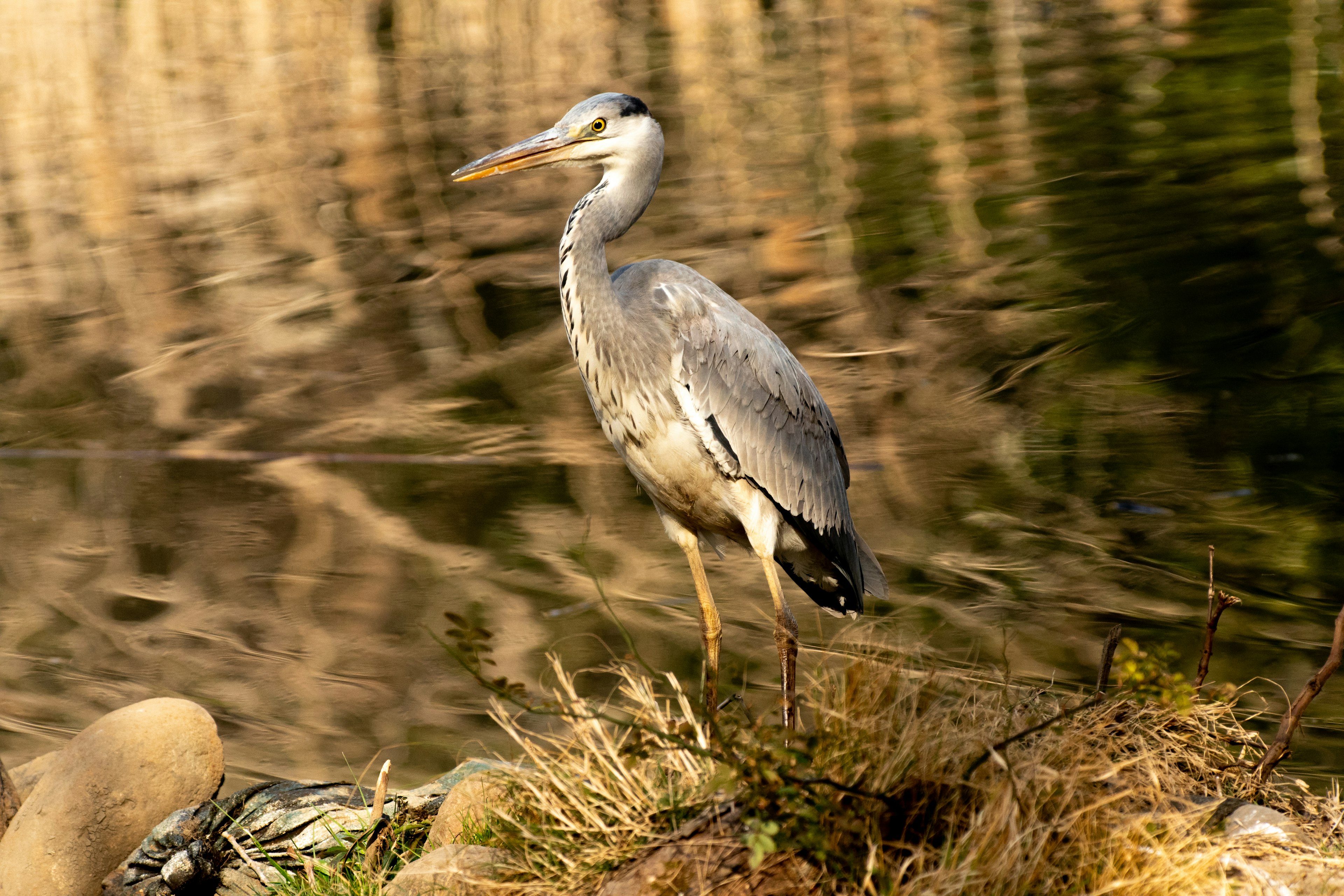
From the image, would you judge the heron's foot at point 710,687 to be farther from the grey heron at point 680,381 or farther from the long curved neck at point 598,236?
the long curved neck at point 598,236

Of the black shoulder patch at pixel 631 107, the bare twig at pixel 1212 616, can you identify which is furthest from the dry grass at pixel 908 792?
the black shoulder patch at pixel 631 107

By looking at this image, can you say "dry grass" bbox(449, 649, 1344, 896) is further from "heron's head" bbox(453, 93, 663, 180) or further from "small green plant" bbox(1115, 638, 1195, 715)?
"heron's head" bbox(453, 93, 663, 180)

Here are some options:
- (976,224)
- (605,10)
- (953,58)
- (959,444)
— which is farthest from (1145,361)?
(605,10)

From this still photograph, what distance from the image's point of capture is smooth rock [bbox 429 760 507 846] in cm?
426

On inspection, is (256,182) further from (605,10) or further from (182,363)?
(605,10)

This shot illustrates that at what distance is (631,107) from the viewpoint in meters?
5.11

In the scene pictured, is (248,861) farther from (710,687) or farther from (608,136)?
(608,136)

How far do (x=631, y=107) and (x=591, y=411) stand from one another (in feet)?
16.0

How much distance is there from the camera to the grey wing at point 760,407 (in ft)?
16.3

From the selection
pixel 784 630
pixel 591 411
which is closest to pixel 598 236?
pixel 784 630

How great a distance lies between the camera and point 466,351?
457 inches

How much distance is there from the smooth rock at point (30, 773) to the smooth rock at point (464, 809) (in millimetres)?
1888

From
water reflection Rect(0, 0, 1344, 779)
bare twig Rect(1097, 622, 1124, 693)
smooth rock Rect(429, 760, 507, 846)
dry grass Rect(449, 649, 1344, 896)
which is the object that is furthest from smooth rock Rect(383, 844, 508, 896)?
bare twig Rect(1097, 622, 1124, 693)

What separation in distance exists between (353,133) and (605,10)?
14.9 m
